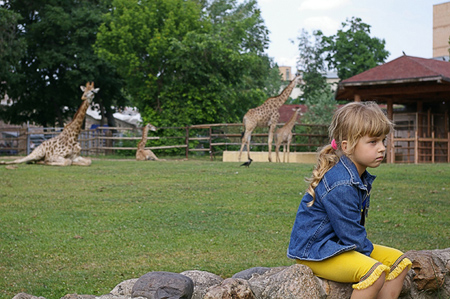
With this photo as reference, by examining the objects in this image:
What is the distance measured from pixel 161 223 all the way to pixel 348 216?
4795 mm

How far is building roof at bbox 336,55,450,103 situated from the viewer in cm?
2056

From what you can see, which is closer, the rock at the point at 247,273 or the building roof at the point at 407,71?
the rock at the point at 247,273

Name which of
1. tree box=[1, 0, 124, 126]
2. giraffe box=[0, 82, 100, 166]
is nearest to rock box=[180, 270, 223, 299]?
giraffe box=[0, 82, 100, 166]

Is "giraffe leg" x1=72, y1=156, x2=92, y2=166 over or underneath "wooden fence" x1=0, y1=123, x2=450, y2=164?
underneath

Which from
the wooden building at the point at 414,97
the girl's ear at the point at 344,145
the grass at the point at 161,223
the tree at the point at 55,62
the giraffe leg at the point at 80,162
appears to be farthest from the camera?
the tree at the point at 55,62

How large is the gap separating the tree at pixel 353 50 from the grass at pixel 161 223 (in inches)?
1412

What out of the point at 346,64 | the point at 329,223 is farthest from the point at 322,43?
the point at 329,223

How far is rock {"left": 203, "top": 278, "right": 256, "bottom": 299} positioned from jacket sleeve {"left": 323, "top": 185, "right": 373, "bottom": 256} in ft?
2.24

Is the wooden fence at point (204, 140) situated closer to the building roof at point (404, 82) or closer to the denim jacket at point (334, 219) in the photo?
the building roof at point (404, 82)

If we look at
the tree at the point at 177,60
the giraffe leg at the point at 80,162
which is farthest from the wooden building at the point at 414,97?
the giraffe leg at the point at 80,162

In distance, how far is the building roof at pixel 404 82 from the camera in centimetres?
2056

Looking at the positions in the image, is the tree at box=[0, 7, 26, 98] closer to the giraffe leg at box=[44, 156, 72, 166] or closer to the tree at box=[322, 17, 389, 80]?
the giraffe leg at box=[44, 156, 72, 166]

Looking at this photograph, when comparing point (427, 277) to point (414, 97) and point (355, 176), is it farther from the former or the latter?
point (414, 97)

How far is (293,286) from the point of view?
3.51 meters
